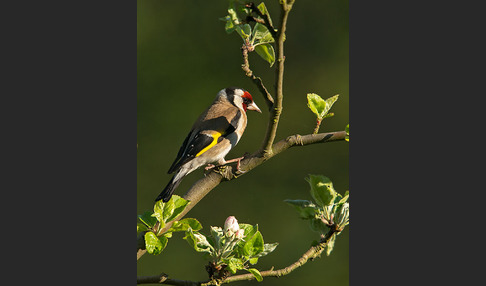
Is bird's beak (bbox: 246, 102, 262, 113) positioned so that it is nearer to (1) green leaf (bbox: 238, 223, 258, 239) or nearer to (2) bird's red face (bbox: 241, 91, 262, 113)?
(2) bird's red face (bbox: 241, 91, 262, 113)

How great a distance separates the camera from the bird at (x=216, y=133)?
3.44m

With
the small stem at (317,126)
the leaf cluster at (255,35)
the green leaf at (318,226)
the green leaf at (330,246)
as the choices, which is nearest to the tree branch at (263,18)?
the leaf cluster at (255,35)

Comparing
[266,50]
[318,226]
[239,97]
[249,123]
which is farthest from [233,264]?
[239,97]

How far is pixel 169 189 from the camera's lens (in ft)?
10.6

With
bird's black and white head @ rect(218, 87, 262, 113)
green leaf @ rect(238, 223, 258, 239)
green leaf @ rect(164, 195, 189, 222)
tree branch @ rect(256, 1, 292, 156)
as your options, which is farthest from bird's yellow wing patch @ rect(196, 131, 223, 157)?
green leaf @ rect(238, 223, 258, 239)

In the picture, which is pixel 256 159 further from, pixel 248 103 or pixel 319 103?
pixel 248 103

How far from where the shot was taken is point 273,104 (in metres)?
2.75

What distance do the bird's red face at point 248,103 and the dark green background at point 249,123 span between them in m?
0.06

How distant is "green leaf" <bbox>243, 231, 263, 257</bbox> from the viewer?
2.76 meters

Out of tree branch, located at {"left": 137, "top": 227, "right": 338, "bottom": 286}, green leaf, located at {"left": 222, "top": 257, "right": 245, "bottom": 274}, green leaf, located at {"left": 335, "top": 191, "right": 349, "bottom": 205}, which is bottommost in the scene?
tree branch, located at {"left": 137, "top": 227, "right": 338, "bottom": 286}

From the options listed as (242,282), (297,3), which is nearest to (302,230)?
Answer: (242,282)

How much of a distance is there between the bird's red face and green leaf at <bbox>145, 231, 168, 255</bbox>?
1284 mm

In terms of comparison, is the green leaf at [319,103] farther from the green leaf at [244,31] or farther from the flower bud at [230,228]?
the flower bud at [230,228]

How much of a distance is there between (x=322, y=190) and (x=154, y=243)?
0.93m
